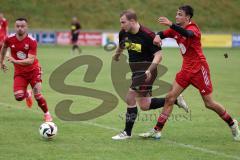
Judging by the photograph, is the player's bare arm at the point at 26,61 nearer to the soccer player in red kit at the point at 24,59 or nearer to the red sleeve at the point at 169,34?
the soccer player in red kit at the point at 24,59

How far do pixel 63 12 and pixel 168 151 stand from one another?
4732cm

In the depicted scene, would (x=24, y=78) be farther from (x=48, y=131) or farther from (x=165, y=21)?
(x=165, y=21)

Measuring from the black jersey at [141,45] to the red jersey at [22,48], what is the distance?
214 cm

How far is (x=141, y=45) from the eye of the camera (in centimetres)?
991

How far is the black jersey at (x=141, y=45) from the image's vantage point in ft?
32.5

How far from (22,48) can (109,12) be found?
44967mm

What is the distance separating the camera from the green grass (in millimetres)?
53550

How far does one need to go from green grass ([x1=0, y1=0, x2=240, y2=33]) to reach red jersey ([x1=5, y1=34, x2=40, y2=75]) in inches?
1611

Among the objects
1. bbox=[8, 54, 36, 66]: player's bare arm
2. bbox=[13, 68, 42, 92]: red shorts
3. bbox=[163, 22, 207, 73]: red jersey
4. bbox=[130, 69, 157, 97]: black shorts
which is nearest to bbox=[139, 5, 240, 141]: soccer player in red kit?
bbox=[163, 22, 207, 73]: red jersey

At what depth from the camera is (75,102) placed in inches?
591

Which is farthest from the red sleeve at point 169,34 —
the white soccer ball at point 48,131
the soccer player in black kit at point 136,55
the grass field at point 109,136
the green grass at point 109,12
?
the green grass at point 109,12

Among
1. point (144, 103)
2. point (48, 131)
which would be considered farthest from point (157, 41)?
point (48, 131)

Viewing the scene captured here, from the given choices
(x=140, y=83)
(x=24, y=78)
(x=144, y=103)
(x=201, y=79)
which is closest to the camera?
(x=201, y=79)

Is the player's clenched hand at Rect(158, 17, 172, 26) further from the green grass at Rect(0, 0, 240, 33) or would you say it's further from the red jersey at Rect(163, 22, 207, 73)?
the green grass at Rect(0, 0, 240, 33)
